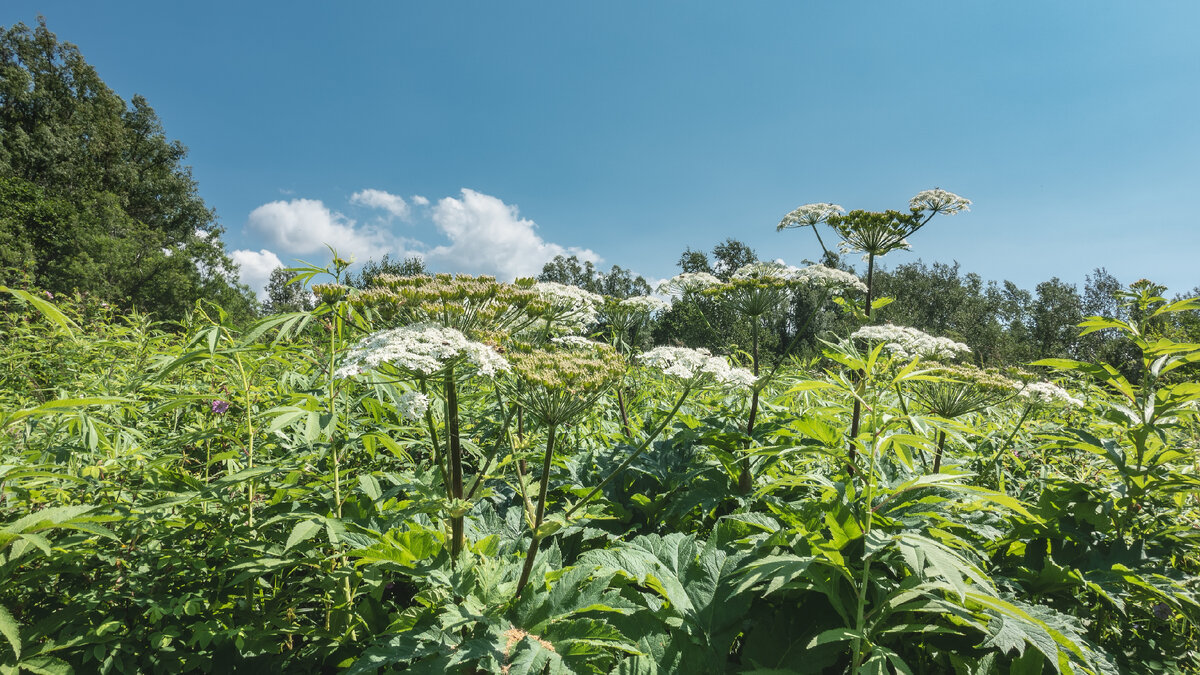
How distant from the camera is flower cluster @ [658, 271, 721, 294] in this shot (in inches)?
199

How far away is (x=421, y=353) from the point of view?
2062mm

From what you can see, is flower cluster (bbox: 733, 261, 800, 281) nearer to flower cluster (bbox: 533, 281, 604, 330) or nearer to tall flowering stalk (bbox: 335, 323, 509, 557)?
flower cluster (bbox: 533, 281, 604, 330)

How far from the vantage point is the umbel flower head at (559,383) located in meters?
2.10

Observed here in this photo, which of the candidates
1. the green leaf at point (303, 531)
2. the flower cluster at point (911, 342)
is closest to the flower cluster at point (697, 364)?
the flower cluster at point (911, 342)

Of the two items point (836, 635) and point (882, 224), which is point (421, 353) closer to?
point (836, 635)

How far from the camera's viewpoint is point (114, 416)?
3.10 metres

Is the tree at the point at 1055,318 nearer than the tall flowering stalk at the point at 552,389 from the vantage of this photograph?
No

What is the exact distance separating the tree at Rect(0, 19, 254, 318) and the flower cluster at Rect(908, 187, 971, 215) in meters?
44.6

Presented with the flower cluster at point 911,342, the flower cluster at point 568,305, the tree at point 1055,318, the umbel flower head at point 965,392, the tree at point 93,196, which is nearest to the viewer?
the flower cluster at point 568,305

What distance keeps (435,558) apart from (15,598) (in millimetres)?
1889

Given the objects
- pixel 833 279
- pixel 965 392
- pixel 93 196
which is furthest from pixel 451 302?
pixel 93 196

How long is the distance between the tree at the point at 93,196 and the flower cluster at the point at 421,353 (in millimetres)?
43476

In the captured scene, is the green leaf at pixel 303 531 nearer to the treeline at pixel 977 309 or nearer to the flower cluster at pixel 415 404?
the flower cluster at pixel 415 404

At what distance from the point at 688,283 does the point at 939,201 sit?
2391mm
